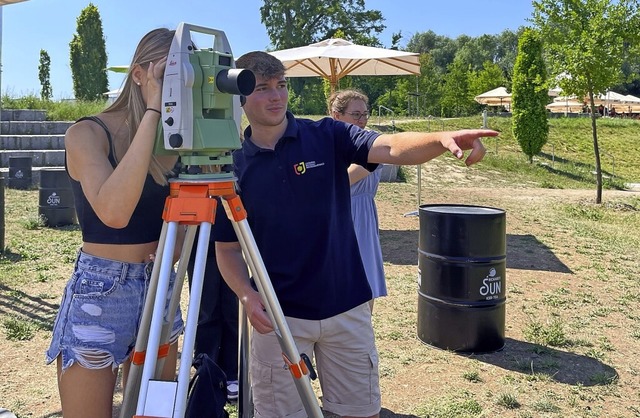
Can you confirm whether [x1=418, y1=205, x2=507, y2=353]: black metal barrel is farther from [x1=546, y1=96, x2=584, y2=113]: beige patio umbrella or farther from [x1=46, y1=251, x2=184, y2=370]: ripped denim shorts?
[x1=546, y1=96, x2=584, y2=113]: beige patio umbrella

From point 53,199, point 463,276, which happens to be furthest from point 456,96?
point 463,276

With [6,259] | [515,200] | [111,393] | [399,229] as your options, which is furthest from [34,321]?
[515,200]

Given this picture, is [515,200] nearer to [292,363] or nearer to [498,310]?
[498,310]

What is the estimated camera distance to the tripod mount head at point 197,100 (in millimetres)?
1606

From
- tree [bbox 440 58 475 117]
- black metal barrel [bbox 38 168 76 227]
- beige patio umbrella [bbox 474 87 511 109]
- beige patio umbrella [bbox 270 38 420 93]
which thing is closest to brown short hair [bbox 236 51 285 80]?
black metal barrel [bbox 38 168 76 227]

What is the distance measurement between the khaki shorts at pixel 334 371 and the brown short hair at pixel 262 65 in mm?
943

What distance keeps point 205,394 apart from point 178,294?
0.44 metres

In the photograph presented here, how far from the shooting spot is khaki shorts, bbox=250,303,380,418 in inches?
92.7

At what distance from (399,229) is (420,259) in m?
5.24

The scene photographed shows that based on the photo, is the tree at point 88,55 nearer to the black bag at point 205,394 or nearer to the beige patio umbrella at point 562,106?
the beige patio umbrella at point 562,106

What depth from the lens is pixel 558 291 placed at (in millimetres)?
6512

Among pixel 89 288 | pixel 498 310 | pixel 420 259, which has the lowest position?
pixel 498 310

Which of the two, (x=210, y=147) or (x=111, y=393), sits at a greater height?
(x=210, y=147)

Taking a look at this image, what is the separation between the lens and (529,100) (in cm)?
2225
